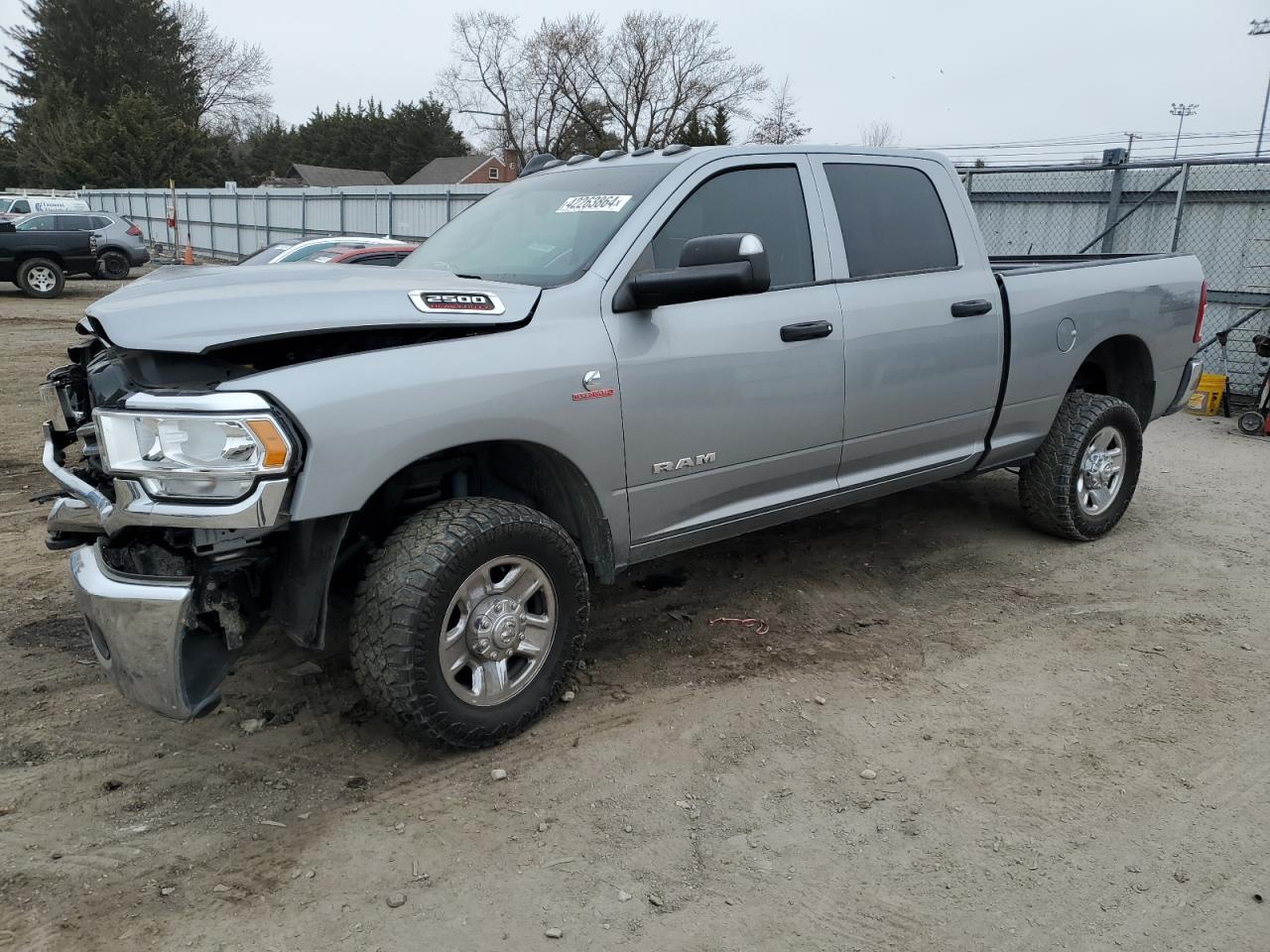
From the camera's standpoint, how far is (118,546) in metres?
2.85

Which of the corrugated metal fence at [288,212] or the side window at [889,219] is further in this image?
the corrugated metal fence at [288,212]

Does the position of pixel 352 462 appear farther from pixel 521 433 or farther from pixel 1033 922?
pixel 1033 922

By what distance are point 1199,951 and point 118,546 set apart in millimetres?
3105

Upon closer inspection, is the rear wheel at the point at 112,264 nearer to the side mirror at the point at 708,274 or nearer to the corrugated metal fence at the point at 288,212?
the corrugated metal fence at the point at 288,212

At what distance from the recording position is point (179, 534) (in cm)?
278

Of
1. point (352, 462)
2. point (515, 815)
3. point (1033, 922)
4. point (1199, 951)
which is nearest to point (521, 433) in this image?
point (352, 462)

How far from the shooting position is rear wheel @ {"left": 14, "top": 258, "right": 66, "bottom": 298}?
19.3m

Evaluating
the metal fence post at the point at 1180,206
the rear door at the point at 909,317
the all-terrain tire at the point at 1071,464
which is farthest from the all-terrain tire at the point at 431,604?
the metal fence post at the point at 1180,206

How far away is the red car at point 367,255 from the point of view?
462 inches

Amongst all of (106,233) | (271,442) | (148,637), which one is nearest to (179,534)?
(148,637)

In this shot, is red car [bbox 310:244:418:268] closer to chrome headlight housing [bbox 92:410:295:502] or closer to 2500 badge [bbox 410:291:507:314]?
2500 badge [bbox 410:291:507:314]

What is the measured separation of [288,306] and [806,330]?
1.95m

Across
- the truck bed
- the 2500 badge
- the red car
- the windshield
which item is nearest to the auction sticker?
the windshield

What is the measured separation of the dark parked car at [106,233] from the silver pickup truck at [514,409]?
A: 19.4m
